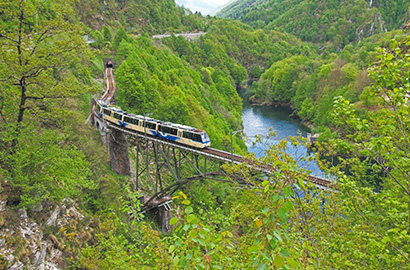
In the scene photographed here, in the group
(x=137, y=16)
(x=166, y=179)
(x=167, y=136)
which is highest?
(x=137, y=16)

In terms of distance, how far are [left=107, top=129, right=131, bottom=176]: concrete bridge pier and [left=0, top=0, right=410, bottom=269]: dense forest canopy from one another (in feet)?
4.03

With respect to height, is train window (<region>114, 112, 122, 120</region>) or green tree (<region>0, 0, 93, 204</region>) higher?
green tree (<region>0, 0, 93, 204</region>)

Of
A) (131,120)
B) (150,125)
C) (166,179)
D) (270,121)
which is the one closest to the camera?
(150,125)

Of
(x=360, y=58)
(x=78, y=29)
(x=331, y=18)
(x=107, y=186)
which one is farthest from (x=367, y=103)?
(x=331, y=18)

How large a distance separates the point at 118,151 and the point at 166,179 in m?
6.61

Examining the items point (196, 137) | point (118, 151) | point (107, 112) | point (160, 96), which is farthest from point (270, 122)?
point (196, 137)

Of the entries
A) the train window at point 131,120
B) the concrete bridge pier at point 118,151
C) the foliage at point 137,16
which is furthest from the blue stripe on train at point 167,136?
the foliage at point 137,16

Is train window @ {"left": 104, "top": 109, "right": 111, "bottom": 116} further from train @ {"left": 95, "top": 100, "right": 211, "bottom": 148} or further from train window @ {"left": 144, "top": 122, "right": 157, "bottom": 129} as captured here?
train window @ {"left": 144, "top": 122, "right": 157, "bottom": 129}

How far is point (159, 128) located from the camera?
26250 mm

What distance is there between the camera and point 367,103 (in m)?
51.0

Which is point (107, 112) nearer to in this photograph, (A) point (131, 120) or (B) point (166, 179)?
(A) point (131, 120)

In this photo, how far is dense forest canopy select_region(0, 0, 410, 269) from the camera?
6957 mm

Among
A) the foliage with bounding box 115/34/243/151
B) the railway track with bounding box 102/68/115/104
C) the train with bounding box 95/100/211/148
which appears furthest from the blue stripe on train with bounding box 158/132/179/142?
the railway track with bounding box 102/68/115/104

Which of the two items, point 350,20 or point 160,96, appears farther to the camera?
point 350,20
